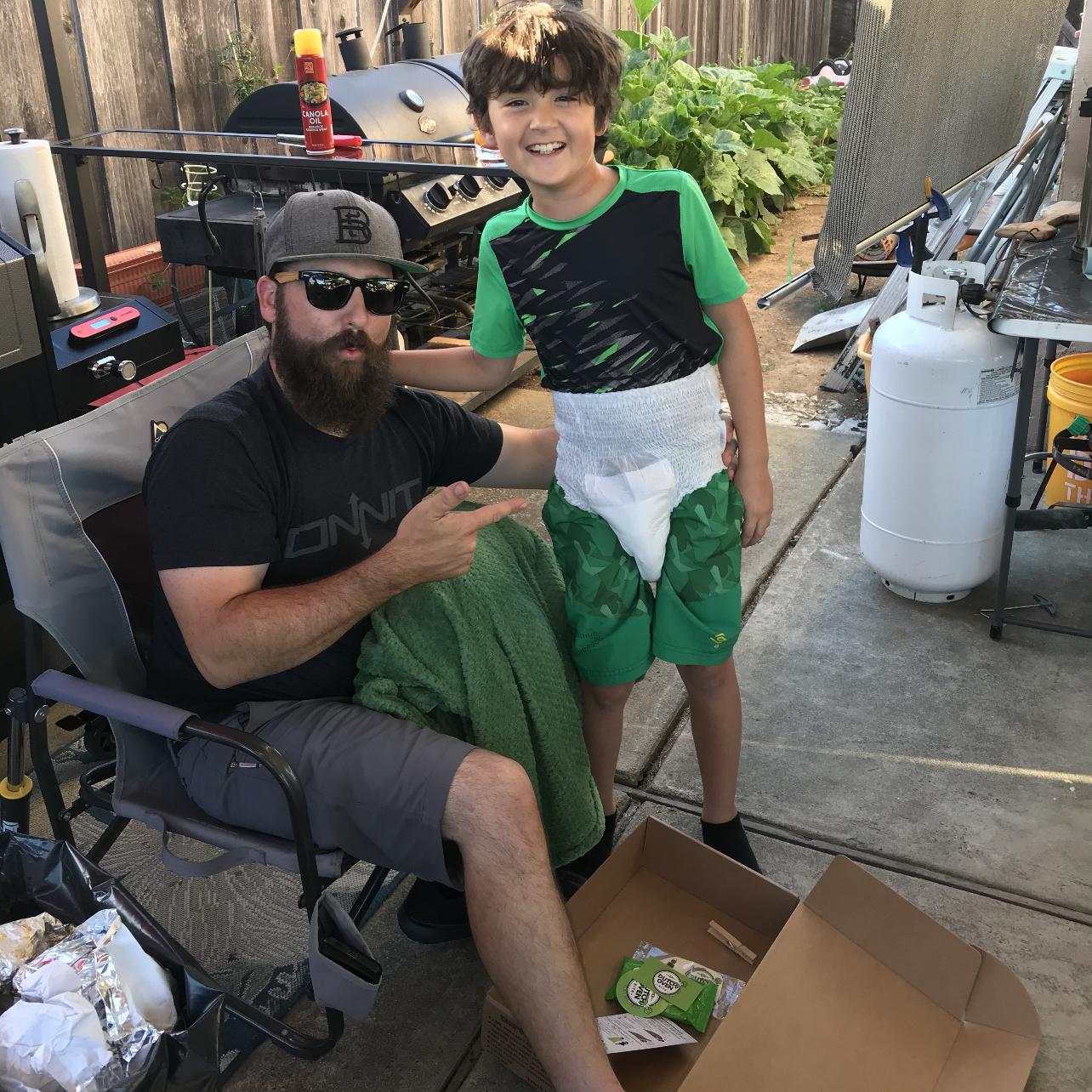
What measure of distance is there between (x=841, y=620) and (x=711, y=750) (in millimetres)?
1042

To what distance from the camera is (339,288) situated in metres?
1.78

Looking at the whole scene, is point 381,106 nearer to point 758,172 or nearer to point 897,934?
point 897,934

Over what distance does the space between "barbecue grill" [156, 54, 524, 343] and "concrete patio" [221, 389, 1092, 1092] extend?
4.55 ft

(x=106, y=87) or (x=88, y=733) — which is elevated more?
(x=106, y=87)

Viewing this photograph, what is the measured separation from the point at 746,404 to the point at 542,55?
662mm

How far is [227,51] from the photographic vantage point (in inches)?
182

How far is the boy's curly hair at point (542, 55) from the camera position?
1771 millimetres

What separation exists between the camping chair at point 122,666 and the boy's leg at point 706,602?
0.65 metres

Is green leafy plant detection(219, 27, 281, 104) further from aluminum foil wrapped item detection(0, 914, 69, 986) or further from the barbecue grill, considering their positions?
aluminum foil wrapped item detection(0, 914, 69, 986)

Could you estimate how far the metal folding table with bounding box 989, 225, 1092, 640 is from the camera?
248 centimetres

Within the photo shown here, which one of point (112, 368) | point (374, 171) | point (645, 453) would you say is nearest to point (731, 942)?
point (645, 453)

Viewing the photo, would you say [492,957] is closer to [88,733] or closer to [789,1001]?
[789,1001]

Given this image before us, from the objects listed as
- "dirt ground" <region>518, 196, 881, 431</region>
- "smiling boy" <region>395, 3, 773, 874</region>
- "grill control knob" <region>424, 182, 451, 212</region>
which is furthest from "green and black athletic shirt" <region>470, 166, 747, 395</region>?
"dirt ground" <region>518, 196, 881, 431</region>

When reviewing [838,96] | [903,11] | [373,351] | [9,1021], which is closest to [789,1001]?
[9,1021]
